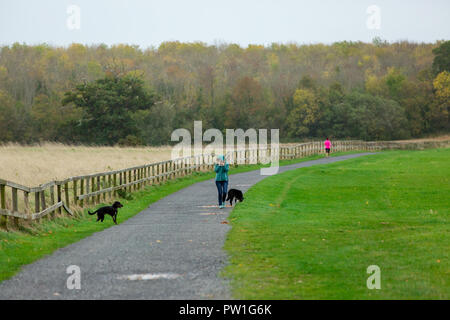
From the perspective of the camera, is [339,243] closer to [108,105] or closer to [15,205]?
[15,205]

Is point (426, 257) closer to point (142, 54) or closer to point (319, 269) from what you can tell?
point (319, 269)

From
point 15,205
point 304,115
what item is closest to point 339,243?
point 15,205

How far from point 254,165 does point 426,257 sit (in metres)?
36.9

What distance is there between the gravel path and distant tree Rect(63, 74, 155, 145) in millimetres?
49225

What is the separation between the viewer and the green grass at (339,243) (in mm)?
9273

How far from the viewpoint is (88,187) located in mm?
20844

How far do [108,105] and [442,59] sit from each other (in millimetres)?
73664

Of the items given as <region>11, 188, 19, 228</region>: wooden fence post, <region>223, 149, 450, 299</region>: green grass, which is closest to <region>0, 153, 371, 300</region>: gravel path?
<region>223, 149, 450, 299</region>: green grass

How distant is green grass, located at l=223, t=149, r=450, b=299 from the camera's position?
9273 mm

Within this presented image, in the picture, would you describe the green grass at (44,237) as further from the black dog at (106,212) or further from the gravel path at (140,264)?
the gravel path at (140,264)

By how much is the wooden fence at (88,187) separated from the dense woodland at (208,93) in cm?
2347

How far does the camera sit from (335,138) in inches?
3984

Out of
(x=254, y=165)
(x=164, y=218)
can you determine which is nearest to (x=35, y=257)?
(x=164, y=218)

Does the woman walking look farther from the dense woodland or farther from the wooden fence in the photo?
the dense woodland
